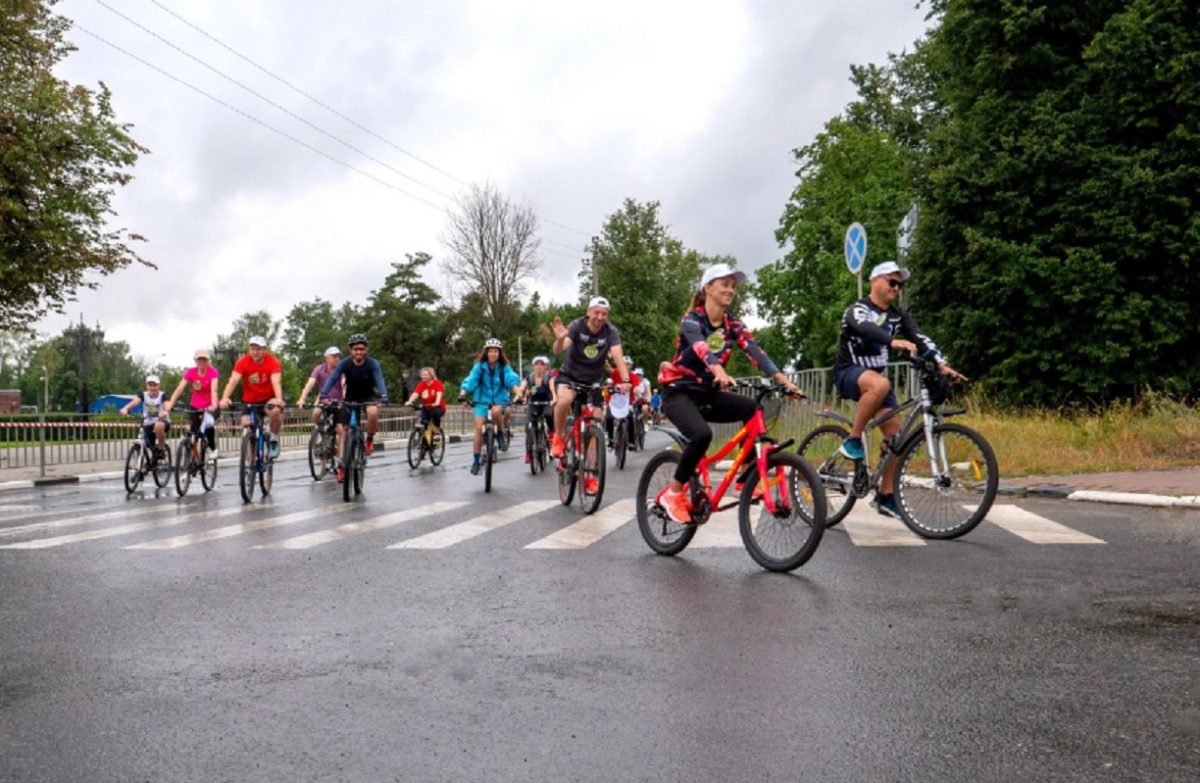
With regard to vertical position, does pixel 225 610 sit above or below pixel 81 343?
below

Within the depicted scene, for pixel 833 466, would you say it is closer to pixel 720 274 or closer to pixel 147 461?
pixel 720 274

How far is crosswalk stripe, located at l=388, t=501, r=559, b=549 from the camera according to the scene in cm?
814

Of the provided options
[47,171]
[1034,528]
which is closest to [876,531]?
[1034,528]

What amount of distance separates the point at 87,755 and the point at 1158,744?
11.0 feet

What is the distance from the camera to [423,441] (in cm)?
1991

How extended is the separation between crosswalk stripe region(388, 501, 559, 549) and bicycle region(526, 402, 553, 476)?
17.9 ft

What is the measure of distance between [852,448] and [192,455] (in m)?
9.98

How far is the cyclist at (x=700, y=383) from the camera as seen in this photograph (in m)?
6.95

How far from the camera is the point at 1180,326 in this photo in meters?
21.7

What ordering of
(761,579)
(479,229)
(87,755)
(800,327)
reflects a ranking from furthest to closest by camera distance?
(479,229), (800,327), (761,579), (87,755)

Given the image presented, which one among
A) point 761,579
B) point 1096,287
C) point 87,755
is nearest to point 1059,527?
point 761,579

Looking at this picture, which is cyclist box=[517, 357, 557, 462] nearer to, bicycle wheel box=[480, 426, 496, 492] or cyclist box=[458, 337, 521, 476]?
cyclist box=[458, 337, 521, 476]

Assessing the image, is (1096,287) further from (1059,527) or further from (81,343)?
(81,343)

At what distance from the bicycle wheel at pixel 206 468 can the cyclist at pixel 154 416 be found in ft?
2.89
